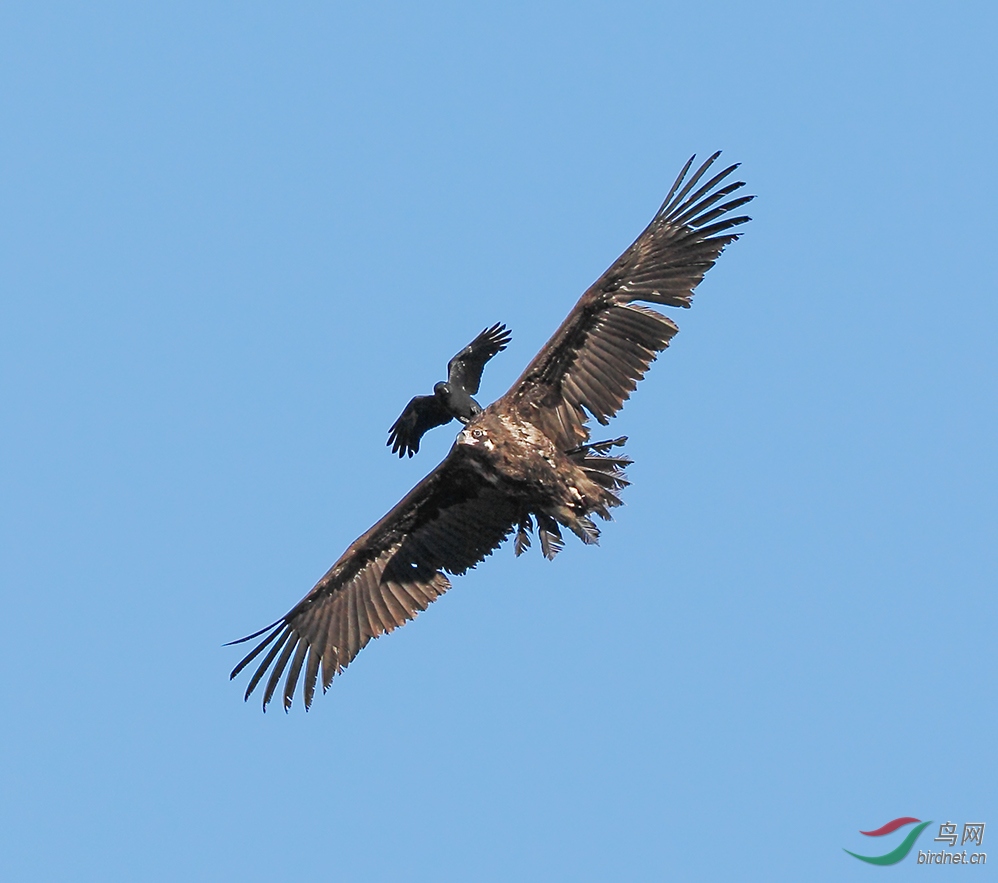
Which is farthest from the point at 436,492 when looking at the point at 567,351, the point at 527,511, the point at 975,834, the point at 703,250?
the point at 975,834

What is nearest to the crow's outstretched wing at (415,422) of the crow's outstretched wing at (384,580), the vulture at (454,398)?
the vulture at (454,398)

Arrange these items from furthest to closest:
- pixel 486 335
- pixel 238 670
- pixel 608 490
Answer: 1. pixel 486 335
2. pixel 238 670
3. pixel 608 490

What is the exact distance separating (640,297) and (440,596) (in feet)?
12.4

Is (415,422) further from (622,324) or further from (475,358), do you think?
(622,324)

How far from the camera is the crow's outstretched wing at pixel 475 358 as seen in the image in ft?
61.0

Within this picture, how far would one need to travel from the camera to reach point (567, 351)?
16.8 m

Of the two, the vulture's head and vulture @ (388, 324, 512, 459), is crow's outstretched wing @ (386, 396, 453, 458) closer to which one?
vulture @ (388, 324, 512, 459)

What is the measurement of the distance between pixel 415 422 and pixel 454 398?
898mm

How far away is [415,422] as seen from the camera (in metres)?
19.0

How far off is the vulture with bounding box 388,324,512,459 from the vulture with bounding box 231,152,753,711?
4.17 feet

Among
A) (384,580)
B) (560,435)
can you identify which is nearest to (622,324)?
(560,435)

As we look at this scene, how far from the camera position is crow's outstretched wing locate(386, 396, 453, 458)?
18781 millimetres

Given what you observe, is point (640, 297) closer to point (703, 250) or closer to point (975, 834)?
point (703, 250)

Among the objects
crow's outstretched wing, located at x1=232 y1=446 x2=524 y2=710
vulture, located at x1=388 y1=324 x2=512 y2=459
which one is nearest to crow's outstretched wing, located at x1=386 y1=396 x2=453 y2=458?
vulture, located at x1=388 y1=324 x2=512 y2=459
